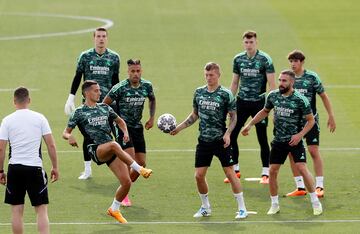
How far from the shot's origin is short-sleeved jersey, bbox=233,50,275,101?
21.3 metres

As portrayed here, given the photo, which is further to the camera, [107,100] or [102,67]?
[102,67]

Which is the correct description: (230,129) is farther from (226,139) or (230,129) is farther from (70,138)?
(70,138)

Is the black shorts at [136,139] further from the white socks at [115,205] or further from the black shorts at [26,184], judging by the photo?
the black shorts at [26,184]

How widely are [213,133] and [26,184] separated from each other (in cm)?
364

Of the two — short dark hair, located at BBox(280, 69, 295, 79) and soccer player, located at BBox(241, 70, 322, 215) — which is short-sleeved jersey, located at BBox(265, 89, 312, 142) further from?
short dark hair, located at BBox(280, 69, 295, 79)

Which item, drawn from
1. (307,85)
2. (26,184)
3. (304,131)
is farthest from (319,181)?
(26,184)

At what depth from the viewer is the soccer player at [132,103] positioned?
63.9 feet

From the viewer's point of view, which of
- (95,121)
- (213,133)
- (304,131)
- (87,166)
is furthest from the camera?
(87,166)

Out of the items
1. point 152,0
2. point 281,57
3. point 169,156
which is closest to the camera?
point 169,156

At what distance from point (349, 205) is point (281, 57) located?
16.5 metres

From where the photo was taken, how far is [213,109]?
60.6 ft

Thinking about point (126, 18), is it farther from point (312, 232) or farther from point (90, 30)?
point (312, 232)

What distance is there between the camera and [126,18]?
42.6m

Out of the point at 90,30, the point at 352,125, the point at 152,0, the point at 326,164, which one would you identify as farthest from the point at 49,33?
the point at 326,164
